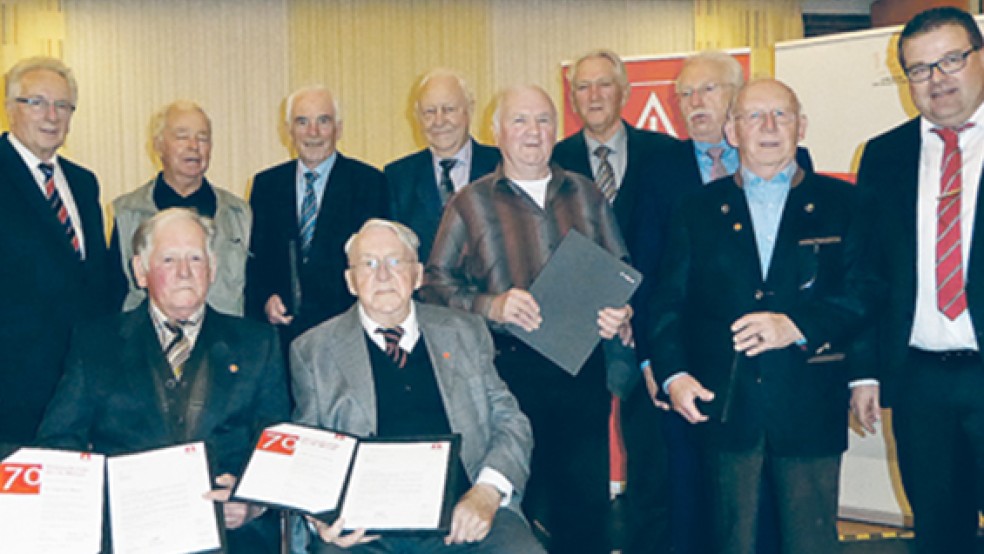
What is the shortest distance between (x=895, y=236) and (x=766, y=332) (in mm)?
519

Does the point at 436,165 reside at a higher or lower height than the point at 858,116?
lower

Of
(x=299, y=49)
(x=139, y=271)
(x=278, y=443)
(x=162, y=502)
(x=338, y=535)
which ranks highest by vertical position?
(x=299, y=49)

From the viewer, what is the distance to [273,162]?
867cm

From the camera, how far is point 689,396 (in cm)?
299

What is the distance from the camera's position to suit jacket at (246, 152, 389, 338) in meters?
4.04

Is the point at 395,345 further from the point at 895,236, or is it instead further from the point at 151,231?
the point at 895,236

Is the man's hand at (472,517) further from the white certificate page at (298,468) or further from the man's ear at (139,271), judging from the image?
the man's ear at (139,271)

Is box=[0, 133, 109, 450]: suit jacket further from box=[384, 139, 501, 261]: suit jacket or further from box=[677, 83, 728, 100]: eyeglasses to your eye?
box=[677, 83, 728, 100]: eyeglasses

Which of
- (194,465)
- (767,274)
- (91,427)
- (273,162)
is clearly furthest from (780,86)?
(273,162)

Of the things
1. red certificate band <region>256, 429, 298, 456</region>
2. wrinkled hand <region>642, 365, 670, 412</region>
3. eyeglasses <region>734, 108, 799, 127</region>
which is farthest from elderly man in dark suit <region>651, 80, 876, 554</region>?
red certificate band <region>256, 429, 298, 456</region>

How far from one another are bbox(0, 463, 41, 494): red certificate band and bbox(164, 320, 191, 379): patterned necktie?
0.54 m

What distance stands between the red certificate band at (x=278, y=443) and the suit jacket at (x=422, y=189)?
152 cm

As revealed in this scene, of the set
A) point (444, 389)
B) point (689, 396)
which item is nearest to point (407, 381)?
point (444, 389)

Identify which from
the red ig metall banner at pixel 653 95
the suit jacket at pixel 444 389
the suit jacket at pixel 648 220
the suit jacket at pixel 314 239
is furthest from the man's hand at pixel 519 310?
the red ig metall banner at pixel 653 95
